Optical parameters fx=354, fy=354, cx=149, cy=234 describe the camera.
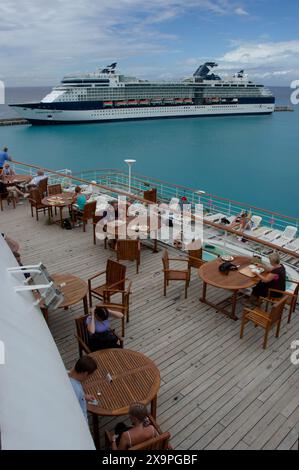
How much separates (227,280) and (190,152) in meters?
38.0

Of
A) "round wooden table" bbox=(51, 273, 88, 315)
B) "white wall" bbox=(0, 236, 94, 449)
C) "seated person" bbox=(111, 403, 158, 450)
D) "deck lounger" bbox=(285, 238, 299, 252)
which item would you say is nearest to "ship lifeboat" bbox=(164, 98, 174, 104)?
"deck lounger" bbox=(285, 238, 299, 252)

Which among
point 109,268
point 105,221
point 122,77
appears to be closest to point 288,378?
point 109,268

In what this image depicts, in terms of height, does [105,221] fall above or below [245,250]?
above

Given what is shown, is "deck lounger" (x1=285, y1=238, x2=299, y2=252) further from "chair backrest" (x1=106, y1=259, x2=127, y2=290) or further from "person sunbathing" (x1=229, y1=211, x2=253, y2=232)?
"chair backrest" (x1=106, y1=259, x2=127, y2=290)

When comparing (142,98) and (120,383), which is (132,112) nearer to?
(142,98)

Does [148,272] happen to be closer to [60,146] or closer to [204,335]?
[204,335]

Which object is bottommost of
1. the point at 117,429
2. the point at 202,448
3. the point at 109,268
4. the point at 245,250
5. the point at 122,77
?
the point at 245,250

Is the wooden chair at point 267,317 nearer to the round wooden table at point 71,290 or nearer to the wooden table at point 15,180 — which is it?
the round wooden table at point 71,290

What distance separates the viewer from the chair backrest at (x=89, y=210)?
275 inches

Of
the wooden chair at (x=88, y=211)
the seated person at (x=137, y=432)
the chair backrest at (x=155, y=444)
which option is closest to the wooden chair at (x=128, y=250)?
Answer: the wooden chair at (x=88, y=211)

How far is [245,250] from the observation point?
10.3m

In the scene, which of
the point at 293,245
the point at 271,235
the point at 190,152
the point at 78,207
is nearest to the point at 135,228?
the point at 78,207
